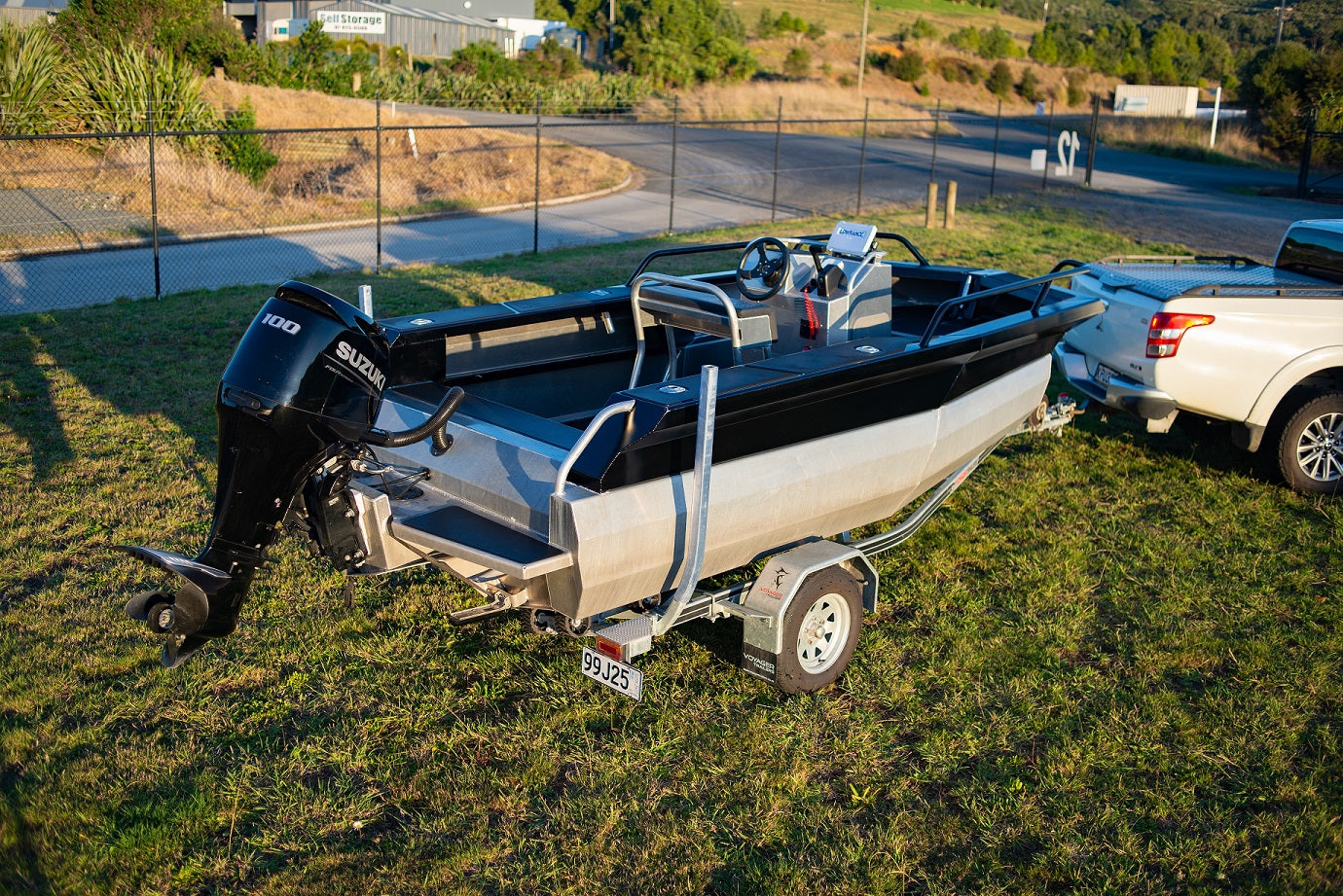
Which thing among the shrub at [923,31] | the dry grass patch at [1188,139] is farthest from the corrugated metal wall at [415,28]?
the shrub at [923,31]

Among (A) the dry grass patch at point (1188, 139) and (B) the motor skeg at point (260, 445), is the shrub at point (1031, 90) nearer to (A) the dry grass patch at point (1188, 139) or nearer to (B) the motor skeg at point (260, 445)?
(A) the dry grass patch at point (1188, 139)

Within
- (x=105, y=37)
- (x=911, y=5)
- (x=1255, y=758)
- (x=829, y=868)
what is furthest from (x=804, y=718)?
(x=911, y=5)

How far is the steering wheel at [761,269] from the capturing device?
5.91 m

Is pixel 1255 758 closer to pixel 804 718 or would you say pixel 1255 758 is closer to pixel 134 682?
pixel 804 718

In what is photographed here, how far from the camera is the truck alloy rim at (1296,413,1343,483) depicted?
7.01m

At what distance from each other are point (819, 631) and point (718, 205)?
16871 mm

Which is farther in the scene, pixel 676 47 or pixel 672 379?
pixel 676 47

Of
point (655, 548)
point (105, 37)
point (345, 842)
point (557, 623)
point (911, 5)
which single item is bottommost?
point (345, 842)

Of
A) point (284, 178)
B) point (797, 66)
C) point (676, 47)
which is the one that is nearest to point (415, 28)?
point (676, 47)

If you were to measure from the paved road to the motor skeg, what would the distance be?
875cm

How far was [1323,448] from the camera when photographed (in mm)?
7047

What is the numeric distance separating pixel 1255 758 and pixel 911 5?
95.4 metres

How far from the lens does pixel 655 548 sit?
13.3 ft

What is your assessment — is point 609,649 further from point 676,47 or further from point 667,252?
point 676,47
